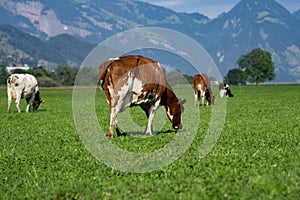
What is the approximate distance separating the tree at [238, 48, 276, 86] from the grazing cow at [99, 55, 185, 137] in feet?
509

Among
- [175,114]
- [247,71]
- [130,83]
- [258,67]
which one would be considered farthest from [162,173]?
[247,71]

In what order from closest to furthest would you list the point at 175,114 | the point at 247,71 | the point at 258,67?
the point at 175,114
the point at 258,67
the point at 247,71

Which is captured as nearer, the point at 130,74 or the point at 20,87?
the point at 130,74

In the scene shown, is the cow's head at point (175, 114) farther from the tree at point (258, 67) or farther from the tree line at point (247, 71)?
the tree at point (258, 67)

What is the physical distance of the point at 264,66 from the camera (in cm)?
16688

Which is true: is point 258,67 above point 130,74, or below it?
above

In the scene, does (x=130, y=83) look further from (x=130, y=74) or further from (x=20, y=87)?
(x=20, y=87)

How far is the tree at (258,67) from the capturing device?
166875mm

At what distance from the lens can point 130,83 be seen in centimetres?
1332

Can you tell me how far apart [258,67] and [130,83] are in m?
159

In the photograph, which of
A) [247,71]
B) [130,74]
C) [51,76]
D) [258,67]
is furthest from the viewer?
[247,71]

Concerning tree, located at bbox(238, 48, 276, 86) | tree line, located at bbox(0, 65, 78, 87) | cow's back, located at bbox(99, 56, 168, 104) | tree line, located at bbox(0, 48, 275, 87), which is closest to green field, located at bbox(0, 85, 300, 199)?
cow's back, located at bbox(99, 56, 168, 104)

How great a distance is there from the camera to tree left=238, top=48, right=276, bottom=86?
16688 cm

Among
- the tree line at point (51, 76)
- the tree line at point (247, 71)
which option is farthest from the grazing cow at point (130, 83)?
the tree line at point (247, 71)
